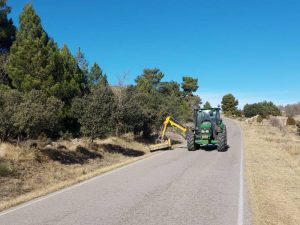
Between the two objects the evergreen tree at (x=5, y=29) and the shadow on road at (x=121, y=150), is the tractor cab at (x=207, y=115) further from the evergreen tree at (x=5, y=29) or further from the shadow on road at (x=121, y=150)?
the evergreen tree at (x=5, y=29)

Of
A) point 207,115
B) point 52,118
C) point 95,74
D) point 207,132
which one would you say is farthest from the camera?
point 95,74

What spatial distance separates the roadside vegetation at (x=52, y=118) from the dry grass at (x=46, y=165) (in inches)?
1.2

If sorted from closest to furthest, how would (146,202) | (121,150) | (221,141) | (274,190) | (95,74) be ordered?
(146,202) → (274,190) → (221,141) → (121,150) → (95,74)

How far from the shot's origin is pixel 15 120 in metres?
16.9

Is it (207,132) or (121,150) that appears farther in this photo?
(207,132)

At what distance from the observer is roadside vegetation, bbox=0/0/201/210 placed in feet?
51.8

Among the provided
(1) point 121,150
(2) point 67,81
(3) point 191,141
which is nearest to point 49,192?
(1) point 121,150

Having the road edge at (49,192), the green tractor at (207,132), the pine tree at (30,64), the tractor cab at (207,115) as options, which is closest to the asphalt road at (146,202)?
the road edge at (49,192)

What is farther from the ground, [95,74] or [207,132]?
[95,74]

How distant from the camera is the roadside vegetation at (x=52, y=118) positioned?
15797mm

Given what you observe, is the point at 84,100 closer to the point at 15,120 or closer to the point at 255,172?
the point at 15,120

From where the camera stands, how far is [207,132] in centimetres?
2647

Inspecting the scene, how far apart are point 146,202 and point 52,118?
30.7 ft

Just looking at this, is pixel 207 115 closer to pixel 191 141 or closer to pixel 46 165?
pixel 191 141
